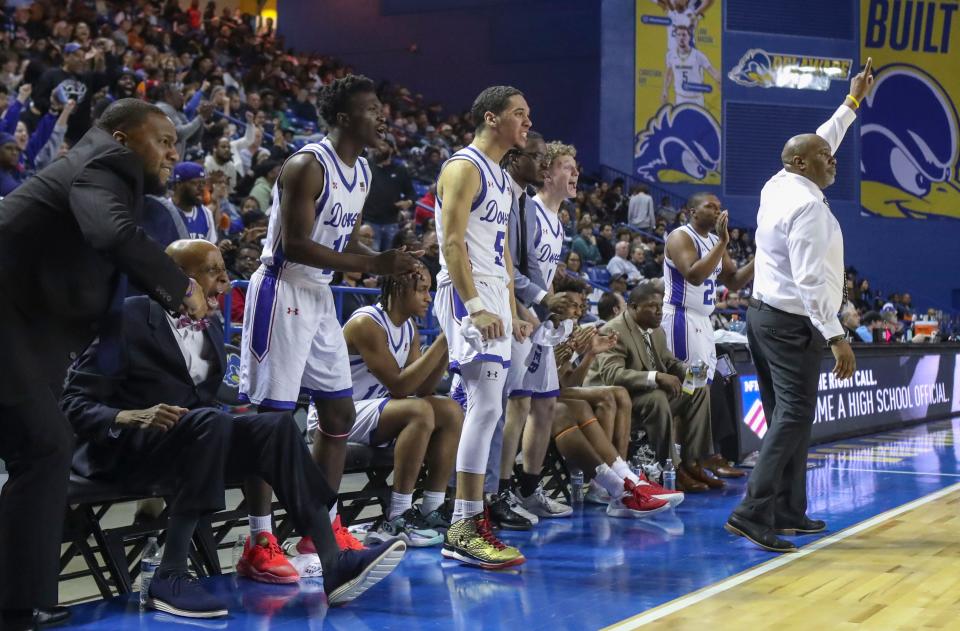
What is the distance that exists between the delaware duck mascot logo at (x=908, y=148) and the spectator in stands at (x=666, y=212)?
17.7ft

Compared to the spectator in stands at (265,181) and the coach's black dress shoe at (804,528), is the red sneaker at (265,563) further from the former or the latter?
the spectator in stands at (265,181)

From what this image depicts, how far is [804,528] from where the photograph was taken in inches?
207

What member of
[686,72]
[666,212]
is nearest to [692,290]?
[666,212]

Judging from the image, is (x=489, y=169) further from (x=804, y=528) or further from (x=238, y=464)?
(x=804, y=528)

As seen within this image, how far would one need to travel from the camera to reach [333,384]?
4312mm

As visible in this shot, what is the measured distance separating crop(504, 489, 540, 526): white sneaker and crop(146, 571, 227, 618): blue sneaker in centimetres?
210

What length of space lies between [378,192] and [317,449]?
6.88m

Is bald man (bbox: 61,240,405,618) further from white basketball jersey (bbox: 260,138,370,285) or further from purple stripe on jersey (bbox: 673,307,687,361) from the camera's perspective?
purple stripe on jersey (bbox: 673,307,687,361)

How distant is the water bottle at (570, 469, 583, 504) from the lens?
6325mm

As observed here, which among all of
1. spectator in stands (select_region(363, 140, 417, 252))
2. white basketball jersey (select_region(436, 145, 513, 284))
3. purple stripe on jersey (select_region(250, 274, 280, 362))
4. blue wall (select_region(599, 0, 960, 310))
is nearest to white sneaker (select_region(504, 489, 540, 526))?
white basketball jersey (select_region(436, 145, 513, 284))

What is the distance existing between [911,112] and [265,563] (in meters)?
23.4

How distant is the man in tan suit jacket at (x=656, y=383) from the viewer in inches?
262

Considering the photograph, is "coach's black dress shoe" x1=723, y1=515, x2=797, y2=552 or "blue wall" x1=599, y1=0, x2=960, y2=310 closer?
"coach's black dress shoe" x1=723, y1=515, x2=797, y2=552

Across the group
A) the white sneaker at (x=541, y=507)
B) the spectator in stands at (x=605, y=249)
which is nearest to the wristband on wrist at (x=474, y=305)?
the white sneaker at (x=541, y=507)
